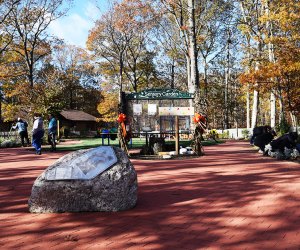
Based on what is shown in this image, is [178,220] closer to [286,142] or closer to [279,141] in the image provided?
[286,142]

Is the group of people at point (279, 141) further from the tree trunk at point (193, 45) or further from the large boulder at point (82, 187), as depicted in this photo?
the large boulder at point (82, 187)

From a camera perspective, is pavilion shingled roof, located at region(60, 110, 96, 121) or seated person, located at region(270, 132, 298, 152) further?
pavilion shingled roof, located at region(60, 110, 96, 121)

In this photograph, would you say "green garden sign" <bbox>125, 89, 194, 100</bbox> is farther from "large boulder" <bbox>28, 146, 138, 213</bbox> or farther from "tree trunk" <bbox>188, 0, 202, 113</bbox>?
"large boulder" <bbox>28, 146, 138, 213</bbox>

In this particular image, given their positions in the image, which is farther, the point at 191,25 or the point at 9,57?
the point at 9,57

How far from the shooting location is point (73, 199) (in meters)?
5.04

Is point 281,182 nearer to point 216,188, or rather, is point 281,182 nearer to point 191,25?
point 216,188

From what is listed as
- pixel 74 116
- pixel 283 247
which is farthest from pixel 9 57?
pixel 283 247

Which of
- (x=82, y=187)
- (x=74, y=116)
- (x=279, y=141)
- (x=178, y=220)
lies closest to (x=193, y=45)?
(x=279, y=141)

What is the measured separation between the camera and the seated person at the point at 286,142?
1126cm

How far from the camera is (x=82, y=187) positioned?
16.4 ft

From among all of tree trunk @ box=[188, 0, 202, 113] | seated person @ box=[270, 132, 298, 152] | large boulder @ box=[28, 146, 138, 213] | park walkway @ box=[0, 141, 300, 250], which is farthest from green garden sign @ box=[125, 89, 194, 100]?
large boulder @ box=[28, 146, 138, 213]

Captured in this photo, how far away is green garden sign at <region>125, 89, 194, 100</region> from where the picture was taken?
1320 centimetres

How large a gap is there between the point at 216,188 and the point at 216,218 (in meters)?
2.10

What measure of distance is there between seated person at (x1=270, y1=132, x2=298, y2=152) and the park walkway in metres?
3.68
